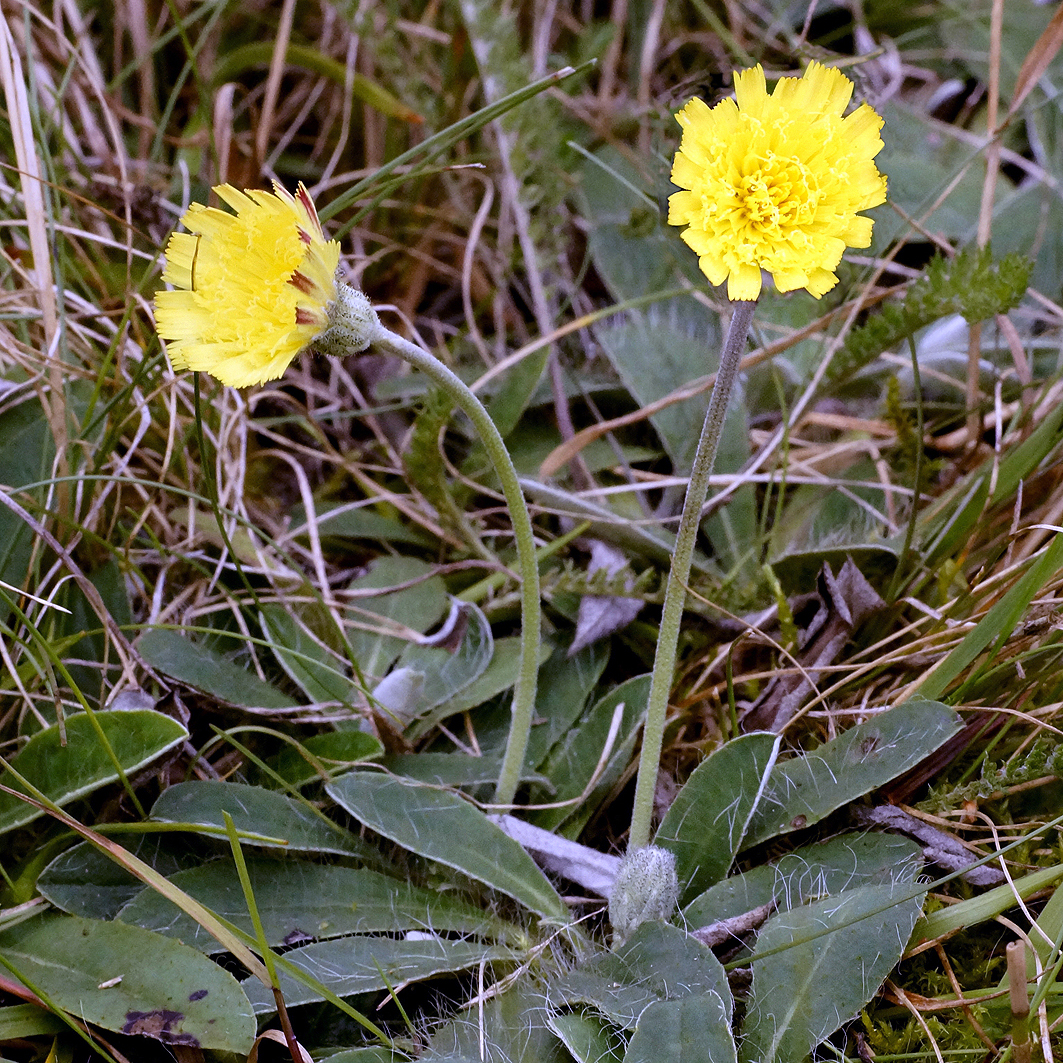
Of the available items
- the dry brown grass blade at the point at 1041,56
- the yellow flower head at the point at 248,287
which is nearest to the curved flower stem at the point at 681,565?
the yellow flower head at the point at 248,287

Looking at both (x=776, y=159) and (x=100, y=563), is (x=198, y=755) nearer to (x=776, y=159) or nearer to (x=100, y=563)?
(x=100, y=563)

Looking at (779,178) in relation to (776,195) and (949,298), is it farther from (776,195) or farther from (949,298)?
(949,298)

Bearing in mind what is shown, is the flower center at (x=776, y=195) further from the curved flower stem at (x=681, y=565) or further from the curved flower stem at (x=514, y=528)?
the curved flower stem at (x=514, y=528)

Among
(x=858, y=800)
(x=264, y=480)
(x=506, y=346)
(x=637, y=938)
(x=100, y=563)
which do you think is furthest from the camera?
(x=506, y=346)

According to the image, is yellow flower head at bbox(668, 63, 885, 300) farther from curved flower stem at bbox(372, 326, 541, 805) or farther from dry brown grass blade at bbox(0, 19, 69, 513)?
dry brown grass blade at bbox(0, 19, 69, 513)

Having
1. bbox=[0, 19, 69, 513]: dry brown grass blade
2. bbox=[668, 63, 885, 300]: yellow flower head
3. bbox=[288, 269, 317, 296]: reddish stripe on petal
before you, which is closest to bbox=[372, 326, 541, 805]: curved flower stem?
bbox=[288, 269, 317, 296]: reddish stripe on petal

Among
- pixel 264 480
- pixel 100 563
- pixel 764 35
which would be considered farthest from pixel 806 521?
pixel 764 35
